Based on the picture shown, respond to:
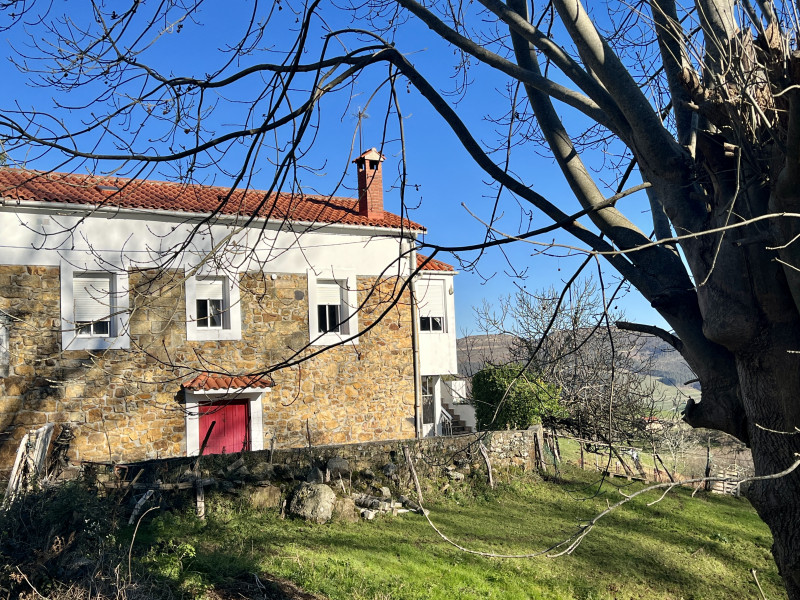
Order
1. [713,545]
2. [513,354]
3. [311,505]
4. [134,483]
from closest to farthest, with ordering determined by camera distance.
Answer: [134,483] < [311,505] < [713,545] < [513,354]

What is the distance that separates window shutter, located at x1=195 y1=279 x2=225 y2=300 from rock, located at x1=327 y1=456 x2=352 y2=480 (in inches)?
206

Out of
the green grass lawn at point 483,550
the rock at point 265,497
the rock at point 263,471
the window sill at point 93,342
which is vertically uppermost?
the window sill at point 93,342

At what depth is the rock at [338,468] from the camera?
41.2 ft

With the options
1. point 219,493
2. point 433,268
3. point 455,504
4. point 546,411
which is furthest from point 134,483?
point 433,268

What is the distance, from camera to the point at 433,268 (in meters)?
21.6

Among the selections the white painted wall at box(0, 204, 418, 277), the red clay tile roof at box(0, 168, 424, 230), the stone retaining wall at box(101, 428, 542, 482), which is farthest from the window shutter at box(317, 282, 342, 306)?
the stone retaining wall at box(101, 428, 542, 482)

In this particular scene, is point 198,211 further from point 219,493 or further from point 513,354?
point 513,354

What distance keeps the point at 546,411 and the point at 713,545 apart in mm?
5122

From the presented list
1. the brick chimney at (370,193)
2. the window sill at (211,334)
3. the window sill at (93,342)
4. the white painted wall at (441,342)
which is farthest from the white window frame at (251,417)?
the white painted wall at (441,342)

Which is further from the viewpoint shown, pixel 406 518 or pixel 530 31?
pixel 406 518

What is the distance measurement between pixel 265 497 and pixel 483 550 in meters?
3.79

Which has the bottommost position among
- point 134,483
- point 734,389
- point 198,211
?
point 134,483

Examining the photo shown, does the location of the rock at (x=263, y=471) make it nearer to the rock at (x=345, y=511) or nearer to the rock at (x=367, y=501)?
the rock at (x=345, y=511)

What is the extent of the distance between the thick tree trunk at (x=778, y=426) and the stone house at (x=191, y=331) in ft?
25.8
